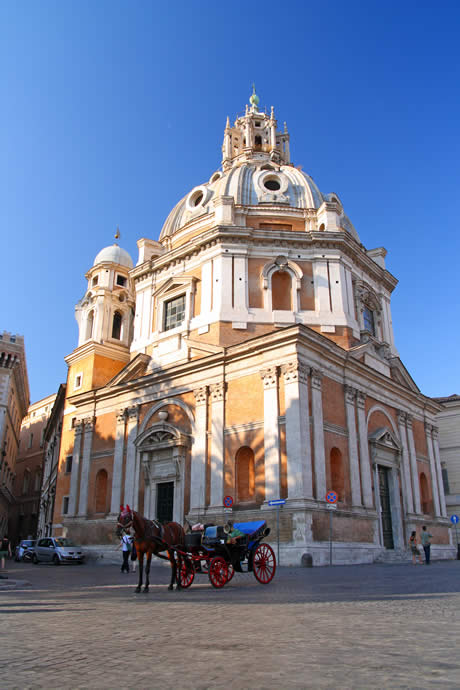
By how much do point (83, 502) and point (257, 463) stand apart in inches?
425

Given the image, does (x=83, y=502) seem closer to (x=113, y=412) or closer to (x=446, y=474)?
(x=113, y=412)

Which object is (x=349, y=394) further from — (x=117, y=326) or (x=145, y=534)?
(x=117, y=326)

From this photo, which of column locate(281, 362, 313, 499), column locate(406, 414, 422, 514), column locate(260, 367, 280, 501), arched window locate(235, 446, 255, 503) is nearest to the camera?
column locate(281, 362, 313, 499)

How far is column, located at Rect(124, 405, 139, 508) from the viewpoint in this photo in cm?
2432

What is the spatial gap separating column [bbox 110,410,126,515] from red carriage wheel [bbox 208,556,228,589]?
14.7 meters

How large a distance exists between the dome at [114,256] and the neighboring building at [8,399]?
49.7 ft

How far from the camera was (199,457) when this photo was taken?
72.2ft

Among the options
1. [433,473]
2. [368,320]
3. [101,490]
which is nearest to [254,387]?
[368,320]

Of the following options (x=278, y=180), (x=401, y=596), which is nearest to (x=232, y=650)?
(x=401, y=596)

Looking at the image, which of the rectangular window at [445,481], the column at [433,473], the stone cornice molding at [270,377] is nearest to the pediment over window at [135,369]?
the stone cornice molding at [270,377]

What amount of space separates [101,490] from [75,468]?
1.89m

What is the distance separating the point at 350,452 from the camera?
848 inches

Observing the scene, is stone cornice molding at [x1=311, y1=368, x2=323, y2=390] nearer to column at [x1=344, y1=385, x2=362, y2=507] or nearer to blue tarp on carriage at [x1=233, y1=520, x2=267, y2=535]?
column at [x1=344, y1=385, x2=362, y2=507]

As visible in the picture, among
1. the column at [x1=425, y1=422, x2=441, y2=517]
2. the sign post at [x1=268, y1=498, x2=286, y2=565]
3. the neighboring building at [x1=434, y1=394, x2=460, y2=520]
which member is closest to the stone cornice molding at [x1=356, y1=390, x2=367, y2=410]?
the sign post at [x1=268, y1=498, x2=286, y2=565]
